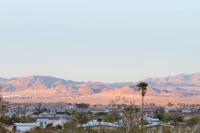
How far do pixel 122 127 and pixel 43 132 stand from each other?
22.1m

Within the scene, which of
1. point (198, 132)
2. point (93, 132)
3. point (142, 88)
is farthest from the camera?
point (142, 88)

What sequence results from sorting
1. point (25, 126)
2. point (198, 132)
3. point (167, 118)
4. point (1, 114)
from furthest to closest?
point (167, 118) < point (25, 126) < point (198, 132) < point (1, 114)

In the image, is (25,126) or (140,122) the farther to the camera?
(25,126)

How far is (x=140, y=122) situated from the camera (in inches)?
1337

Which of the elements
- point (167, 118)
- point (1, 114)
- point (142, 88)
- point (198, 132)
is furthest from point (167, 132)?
point (167, 118)

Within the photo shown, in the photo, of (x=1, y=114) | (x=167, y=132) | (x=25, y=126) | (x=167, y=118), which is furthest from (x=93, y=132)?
(x=167, y=118)

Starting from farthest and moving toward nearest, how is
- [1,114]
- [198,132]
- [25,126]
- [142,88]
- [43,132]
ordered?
[25,126] → [142,88] → [43,132] → [198,132] → [1,114]

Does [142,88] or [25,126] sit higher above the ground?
[142,88]

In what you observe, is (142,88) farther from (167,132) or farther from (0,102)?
(0,102)

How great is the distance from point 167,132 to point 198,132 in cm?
448

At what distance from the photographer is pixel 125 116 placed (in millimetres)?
33562

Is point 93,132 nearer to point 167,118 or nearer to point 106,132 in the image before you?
point 106,132

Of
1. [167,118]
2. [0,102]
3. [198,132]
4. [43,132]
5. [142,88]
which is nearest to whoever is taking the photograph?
[0,102]

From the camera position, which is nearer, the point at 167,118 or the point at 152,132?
the point at 152,132
